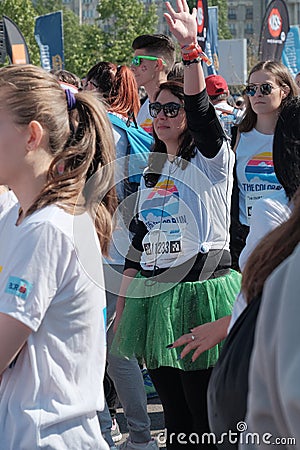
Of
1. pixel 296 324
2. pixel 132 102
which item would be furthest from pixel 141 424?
pixel 296 324

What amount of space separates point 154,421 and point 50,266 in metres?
3.12

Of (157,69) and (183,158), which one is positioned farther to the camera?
(157,69)

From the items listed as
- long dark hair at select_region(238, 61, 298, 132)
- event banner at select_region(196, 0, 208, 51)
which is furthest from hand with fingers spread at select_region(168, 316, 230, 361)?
event banner at select_region(196, 0, 208, 51)

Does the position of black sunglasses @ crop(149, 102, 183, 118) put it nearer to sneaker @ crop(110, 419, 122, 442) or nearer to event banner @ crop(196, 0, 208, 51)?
sneaker @ crop(110, 419, 122, 442)

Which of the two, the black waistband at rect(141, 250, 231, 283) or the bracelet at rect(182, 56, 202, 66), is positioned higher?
the bracelet at rect(182, 56, 202, 66)

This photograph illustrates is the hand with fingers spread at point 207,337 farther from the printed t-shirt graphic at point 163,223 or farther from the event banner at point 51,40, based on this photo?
the event banner at point 51,40

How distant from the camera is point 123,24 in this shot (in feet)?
167

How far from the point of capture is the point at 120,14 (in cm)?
5069

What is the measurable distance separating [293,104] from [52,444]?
1.29m

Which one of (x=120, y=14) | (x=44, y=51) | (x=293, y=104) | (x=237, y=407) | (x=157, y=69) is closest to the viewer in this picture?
(x=237, y=407)

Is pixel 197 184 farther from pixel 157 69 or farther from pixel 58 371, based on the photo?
pixel 157 69

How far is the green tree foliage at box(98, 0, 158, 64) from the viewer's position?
49156 mm

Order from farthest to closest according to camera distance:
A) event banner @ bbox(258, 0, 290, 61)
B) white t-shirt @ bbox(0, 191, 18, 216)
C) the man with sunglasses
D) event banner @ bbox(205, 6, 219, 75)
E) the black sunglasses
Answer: event banner @ bbox(205, 6, 219, 75)
event banner @ bbox(258, 0, 290, 61)
the man with sunglasses
the black sunglasses
white t-shirt @ bbox(0, 191, 18, 216)

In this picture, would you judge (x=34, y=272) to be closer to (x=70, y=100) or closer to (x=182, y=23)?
(x=70, y=100)
